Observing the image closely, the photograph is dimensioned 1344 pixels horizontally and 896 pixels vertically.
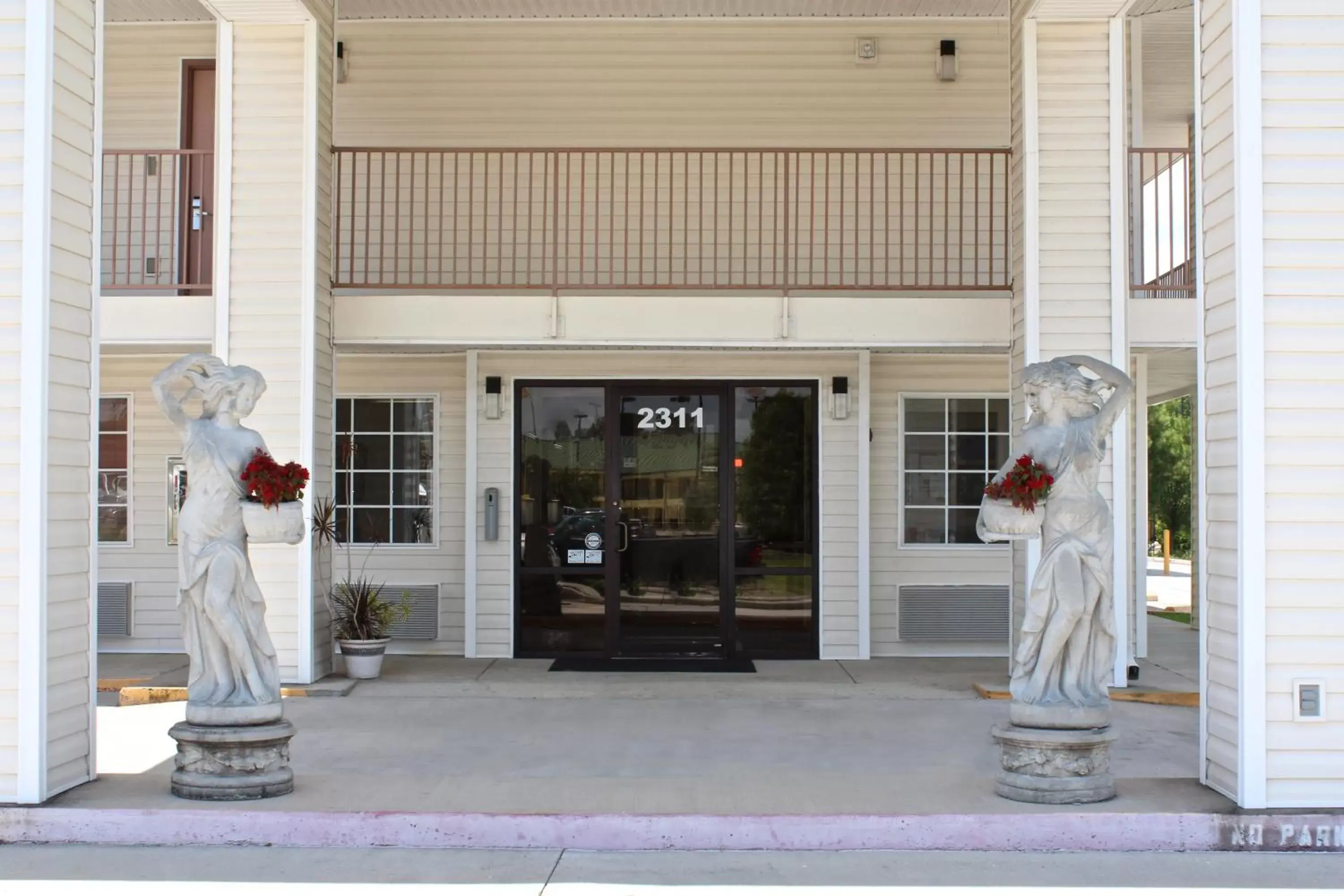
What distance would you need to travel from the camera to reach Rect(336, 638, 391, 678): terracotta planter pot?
932cm

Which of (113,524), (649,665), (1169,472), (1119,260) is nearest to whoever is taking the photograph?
(1119,260)

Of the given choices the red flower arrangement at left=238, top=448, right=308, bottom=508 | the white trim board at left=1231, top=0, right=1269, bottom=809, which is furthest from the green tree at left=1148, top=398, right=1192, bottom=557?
the red flower arrangement at left=238, top=448, right=308, bottom=508

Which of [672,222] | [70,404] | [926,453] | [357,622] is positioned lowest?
[357,622]

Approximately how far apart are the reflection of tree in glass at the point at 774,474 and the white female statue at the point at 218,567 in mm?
5322

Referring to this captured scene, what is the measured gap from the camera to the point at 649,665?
10.1 m

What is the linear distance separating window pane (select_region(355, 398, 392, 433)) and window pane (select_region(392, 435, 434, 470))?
0.49 feet

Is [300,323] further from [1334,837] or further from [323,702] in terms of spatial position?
[1334,837]

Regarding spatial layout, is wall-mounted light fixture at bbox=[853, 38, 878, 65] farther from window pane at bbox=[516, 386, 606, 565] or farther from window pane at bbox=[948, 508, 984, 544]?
window pane at bbox=[948, 508, 984, 544]

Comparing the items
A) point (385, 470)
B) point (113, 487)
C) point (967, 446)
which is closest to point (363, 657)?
point (385, 470)

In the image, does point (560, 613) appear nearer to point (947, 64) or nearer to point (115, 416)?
point (115, 416)

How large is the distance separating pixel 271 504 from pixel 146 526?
5.96m

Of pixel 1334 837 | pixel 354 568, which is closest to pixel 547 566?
pixel 354 568

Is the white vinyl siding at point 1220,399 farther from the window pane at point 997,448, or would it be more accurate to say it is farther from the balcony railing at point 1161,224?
the window pane at point 997,448

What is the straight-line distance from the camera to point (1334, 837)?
209 inches
